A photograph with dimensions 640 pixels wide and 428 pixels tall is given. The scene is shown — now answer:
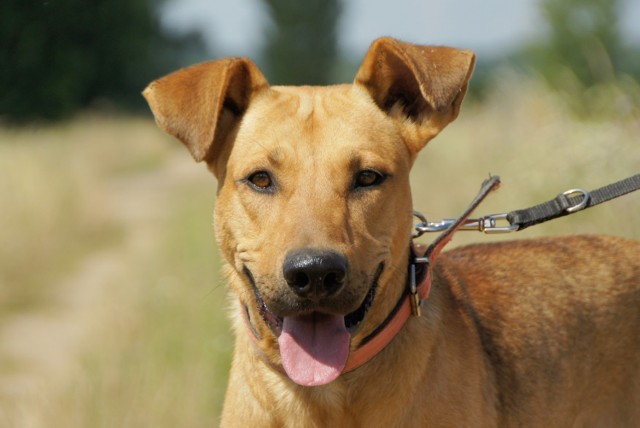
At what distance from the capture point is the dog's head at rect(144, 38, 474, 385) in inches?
124

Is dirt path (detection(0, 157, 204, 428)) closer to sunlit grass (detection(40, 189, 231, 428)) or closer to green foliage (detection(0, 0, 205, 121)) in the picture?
sunlit grass (detection(40, 189, 231, 428))

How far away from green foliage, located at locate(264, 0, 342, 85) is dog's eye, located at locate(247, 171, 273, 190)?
49270mm

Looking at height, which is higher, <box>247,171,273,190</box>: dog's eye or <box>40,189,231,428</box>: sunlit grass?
<box>247,171,273,190</box>: dog's eye

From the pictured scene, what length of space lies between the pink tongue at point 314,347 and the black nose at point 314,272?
0.25 meters

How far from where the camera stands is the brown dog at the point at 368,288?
10.6 ft

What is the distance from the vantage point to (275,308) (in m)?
3.16

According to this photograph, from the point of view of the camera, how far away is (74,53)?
30234 millimetres

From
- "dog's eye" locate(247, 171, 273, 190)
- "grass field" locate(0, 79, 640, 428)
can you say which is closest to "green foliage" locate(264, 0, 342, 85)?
"grass field" locate(0, 79, 640, 428)

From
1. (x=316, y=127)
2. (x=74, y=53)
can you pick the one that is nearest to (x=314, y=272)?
(x=316, y=127)

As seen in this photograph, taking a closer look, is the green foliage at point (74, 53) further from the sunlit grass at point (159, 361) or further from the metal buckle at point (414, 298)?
the metal buckle at point (414, 298)

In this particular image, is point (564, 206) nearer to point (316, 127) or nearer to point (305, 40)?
point (316, 127)

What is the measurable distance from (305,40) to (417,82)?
50168 millimetres

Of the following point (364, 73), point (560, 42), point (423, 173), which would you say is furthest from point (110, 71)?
point (364, 73)

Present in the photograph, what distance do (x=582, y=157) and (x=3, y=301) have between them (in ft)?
21.3
